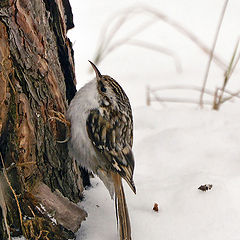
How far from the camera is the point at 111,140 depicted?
251 centimetres

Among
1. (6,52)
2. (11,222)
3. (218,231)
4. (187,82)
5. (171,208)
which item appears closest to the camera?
(6,52)

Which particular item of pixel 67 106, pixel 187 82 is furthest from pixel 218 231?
pixel 187 82

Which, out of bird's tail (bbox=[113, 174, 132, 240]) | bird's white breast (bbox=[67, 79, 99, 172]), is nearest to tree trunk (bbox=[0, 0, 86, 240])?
bird's white breast (bbox=[67, 79, 99, 172])

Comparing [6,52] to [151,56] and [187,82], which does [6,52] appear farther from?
[151,56]

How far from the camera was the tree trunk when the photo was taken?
1992 mm

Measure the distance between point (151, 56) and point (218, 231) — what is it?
249 cm

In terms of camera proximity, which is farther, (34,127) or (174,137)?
(174,137)

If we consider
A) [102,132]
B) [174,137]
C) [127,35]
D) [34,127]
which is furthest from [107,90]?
[127,35]

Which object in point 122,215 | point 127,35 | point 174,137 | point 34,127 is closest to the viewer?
point 34,127

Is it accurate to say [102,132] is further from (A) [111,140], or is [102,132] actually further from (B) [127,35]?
(B) [127,35]

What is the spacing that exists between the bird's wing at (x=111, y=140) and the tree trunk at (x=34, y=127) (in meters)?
0.14

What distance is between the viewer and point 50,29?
2.31 meters

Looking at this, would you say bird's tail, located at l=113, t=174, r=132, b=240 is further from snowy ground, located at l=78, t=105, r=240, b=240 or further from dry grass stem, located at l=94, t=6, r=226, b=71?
dry grass stem, located at l=94, t=6, r=226, b=71

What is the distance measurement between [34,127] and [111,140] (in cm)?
49
